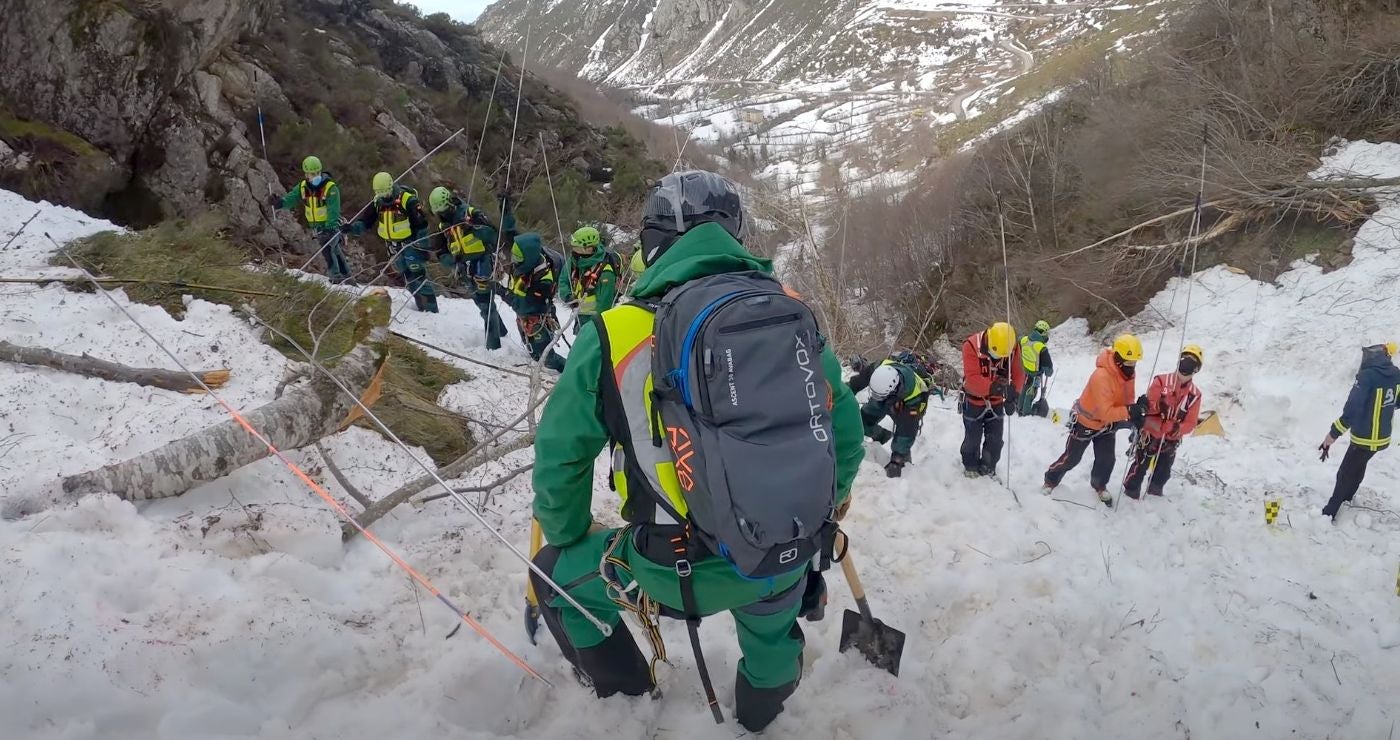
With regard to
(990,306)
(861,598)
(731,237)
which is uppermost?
(731,237)

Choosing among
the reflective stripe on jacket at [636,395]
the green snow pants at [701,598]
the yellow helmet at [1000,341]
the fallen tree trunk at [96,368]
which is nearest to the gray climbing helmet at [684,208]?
the reflective stripe on jacket at [636,395]

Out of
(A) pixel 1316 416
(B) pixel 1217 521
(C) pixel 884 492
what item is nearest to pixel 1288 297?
(A) pixel 1316 416

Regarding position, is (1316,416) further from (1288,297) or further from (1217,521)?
(1217,521)

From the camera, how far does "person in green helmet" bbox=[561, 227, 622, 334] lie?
7.41 m

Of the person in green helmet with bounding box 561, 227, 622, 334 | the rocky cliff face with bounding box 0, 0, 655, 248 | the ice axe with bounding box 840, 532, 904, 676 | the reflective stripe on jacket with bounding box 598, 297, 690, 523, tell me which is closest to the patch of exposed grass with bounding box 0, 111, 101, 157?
the rocky cliff face with bounding box 0, 0, 655, 248

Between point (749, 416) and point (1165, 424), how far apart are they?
19.0ft

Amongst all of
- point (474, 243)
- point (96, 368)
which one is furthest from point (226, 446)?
point (474, 243)

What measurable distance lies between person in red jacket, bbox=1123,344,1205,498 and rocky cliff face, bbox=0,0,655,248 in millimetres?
6334

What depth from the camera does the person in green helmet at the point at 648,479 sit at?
6.80 feet

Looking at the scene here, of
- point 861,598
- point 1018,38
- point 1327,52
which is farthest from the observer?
point 1018,38

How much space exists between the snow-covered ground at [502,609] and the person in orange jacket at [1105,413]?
27cm

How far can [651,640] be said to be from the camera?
2.58 meters

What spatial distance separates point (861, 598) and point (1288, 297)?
597 inches

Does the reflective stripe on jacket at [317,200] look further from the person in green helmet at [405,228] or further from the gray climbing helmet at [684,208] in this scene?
the gray climbing helmet at [684,208]
